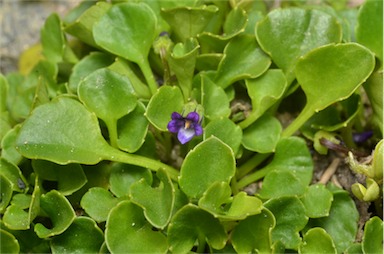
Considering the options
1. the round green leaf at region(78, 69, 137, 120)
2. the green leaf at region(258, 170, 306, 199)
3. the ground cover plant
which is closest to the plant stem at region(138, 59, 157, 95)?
the ground cover plant

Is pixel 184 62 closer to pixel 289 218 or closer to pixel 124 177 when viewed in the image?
pixel 124 177

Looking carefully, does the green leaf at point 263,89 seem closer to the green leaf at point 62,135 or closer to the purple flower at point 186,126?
the purple flower at point 186,126

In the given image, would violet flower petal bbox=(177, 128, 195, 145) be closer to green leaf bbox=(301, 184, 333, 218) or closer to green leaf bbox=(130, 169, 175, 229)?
green leaf bbox=(130, 169, 175, 229)

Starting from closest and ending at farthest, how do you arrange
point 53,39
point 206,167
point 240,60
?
point 206,167 → point 240,60 → point 53,39

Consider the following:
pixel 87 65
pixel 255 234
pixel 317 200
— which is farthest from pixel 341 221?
pixel 87 65

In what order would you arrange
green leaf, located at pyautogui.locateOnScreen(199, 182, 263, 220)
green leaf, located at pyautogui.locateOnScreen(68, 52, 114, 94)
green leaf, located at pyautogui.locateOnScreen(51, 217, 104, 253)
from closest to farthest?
green leaf, located at pyautogui.locateOnScreen(199, 182, 263, 220) → green leaf, located at pyautogui.locateOnScreen(51, 217, 104, 253) → green leaf, located at pyautogui.locateOnScreen(68, 52, 114, 94)

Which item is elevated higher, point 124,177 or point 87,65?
point 87,65
